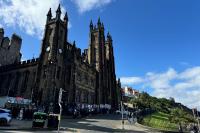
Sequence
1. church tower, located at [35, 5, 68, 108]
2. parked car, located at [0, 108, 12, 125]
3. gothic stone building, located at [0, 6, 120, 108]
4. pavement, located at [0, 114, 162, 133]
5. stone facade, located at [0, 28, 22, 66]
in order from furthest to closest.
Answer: stone facade, located at [0, 28, 22, 66]
gothic stone building, located at [0, 6, 120, 108]
church tower, located at [35, 5, 68, 108]
parked car, located at [0, 108, 12, 125]
pavement, located at [0, 114, 162, 133]

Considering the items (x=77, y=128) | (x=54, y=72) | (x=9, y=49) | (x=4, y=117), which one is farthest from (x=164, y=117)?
(x=9, y=49)

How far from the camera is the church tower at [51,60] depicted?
42.2m

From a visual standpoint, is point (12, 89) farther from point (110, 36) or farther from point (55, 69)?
point (110, 36)

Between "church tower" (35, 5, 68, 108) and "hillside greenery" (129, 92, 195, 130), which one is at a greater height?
"church tower" (35, 5, 68, 108)

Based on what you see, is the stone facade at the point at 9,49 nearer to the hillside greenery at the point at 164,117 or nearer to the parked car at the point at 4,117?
the hillside greenery at the point at 164,117

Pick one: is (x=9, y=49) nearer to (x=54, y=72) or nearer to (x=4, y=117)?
(x=54, y=72)

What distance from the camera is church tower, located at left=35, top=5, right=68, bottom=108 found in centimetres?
4225

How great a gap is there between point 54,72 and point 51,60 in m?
2.55

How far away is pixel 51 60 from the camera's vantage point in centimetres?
4462

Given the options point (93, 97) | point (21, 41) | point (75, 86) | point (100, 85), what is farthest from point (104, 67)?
point (21, 41)

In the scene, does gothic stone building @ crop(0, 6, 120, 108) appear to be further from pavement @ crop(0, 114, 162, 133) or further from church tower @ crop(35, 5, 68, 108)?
pavement @ crop(0, 114, 162, 133)

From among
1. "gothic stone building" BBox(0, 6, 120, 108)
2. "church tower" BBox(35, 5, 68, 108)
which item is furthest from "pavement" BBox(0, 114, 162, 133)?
"gothic stone building" BBox(0, 6, 120, 108)

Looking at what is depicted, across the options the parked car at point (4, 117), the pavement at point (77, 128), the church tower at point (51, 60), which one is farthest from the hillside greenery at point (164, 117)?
the parked car at point (4, 117)

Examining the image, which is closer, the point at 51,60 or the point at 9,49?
the point at 51,60
